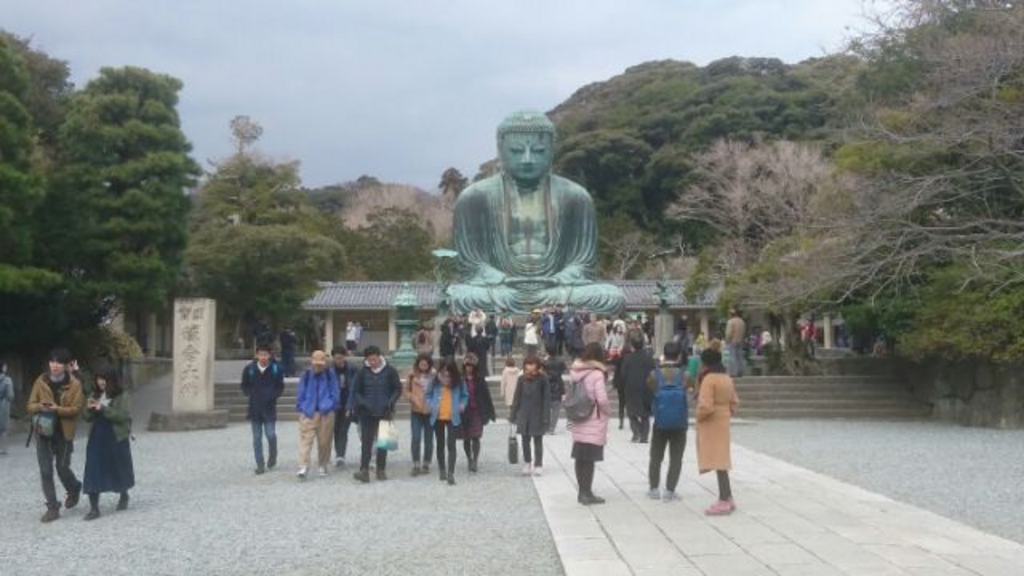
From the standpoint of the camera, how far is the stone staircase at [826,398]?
671 inches

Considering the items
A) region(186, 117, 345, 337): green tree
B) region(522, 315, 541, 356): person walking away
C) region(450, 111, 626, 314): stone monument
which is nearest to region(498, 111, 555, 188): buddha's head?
region(450, 111, 626, 314): stone monument

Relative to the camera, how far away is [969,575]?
18.3 feet

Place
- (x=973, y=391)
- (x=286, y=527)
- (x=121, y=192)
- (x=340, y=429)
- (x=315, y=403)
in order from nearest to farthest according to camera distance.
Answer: (x=286, y=527)
(x=315, y=403)
(x=340, y=429)
(x=973, y=391)
(x=121, y=192)

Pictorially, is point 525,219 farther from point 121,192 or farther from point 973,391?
point 973,391

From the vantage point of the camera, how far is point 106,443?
8.19m

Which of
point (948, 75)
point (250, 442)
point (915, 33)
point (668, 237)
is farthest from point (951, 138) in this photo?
point (668, 237)

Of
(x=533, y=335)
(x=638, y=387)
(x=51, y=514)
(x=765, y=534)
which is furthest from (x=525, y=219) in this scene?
(x=765, y=534)

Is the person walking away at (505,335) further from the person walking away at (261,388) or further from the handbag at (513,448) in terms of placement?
the person walking away at (261,388)

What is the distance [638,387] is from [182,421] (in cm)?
719

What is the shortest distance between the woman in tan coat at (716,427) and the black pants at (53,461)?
16.0ft

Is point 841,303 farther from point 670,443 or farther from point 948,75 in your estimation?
point 670,443

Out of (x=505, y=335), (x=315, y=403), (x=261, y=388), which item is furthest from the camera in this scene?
(x=505, y=335)

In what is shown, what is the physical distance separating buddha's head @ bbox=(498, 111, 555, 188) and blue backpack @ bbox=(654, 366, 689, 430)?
16.6m

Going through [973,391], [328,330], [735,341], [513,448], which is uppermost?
[328,330]
